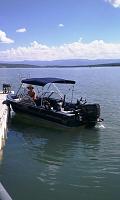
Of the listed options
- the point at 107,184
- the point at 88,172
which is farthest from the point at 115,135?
the point at 107,184

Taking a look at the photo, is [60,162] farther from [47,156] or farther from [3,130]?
[3,130]

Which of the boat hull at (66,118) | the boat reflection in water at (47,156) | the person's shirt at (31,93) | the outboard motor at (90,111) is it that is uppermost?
the person's shirt at (31,93)

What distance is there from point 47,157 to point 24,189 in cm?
366

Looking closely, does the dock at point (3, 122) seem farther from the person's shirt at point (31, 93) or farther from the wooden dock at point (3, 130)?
the person's shirt at point (31, 93)

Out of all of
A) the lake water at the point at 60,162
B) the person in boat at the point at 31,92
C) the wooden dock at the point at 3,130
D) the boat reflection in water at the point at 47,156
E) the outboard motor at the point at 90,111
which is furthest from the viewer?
the person in boat at the point at 31,92

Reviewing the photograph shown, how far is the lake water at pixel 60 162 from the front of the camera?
917 cm

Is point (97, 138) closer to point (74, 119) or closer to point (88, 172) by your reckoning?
point (74, 119)

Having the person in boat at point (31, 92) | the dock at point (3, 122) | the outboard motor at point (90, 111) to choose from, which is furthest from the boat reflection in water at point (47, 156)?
the person in boat at point (31, 92)

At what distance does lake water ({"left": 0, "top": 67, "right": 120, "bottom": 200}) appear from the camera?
9172 millimetres

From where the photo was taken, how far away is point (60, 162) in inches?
481

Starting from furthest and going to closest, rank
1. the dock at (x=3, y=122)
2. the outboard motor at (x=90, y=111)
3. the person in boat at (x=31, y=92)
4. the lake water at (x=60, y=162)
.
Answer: the person in boat at (x=31, y=92), the outboard motor at (x=90, y=111), the dock at (x=3, y=122), the lake water at (x=60, y=162)

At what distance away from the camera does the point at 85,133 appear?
1716 cm

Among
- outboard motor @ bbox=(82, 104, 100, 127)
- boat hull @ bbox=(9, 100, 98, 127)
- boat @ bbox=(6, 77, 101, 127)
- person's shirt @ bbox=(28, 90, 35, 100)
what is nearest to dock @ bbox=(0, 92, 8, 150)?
boat @ bbox=(6, 77, 101, 127)

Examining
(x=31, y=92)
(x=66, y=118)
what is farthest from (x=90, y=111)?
(x=31, y=92)
